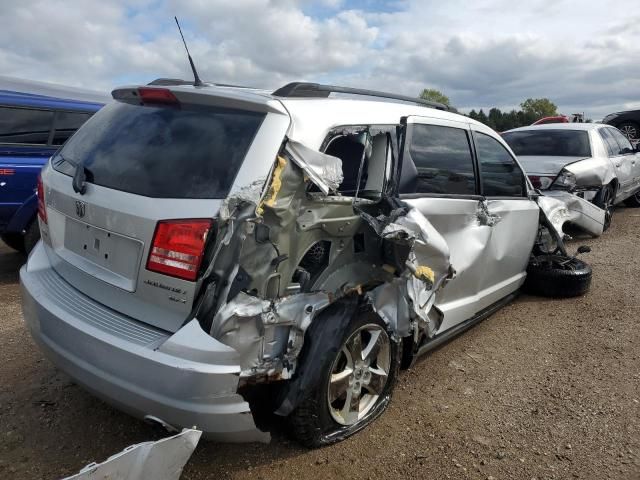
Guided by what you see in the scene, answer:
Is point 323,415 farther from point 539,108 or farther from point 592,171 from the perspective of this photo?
point 539,108

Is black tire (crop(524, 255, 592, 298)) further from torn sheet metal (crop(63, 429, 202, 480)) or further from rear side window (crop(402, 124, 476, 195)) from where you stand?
torn sheet metal (crop(63, 429, 202, 480))

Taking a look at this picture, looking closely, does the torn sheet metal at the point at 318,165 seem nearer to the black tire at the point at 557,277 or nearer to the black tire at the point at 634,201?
the black tire at the point at 557,277

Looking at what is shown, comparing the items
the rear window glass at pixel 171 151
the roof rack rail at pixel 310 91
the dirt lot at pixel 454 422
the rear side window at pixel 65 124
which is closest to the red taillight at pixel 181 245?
the rear window glass at pixel 171 151

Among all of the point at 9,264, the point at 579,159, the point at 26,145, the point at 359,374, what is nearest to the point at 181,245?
the point at 359,374

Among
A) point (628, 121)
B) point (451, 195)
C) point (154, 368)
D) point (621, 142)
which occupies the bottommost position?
point (154, 368)

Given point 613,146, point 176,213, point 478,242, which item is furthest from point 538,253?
point 613,146

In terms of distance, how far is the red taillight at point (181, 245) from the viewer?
2117 mm

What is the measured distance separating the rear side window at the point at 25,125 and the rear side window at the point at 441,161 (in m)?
4.47

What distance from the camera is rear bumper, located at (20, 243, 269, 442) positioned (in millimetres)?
2031

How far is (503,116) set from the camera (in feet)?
213

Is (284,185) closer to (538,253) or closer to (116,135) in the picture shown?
(116,135)

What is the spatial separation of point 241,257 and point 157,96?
3.30ft

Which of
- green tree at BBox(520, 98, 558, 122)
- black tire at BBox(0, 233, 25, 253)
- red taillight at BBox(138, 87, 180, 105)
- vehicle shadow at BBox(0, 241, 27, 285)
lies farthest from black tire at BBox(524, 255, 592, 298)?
green tree at BBox(520, 98, 558, 122)

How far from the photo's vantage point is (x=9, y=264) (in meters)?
5.94
